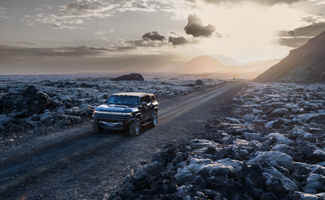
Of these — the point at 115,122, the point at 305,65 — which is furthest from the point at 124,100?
the point at 305,65

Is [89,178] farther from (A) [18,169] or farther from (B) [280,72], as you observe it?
(B) [280,72]

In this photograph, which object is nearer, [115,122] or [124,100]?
[115,122]

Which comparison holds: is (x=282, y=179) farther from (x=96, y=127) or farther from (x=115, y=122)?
(x=96, y=127)

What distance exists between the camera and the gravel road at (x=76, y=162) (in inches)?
225

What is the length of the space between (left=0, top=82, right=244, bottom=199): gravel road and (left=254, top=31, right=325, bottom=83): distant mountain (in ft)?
206

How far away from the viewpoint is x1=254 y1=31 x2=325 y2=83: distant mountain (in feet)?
194

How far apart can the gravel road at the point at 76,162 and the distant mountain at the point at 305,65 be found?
6292 cm

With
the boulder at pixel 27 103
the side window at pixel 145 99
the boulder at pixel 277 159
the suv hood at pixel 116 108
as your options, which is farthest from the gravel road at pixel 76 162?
the boulder at pixel 27 103

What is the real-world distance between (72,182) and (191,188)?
3.68 m

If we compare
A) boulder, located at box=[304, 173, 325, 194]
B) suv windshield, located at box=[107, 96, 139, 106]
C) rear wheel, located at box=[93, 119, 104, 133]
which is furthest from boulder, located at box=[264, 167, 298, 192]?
rear wheel, located at box=[93, 119, 104, 133]

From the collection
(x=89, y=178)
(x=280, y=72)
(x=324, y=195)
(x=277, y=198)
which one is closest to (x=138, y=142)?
(x=89, y=178)

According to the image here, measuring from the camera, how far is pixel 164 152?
761 centimetres

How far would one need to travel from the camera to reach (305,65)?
65.5m

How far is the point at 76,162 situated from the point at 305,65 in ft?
255
